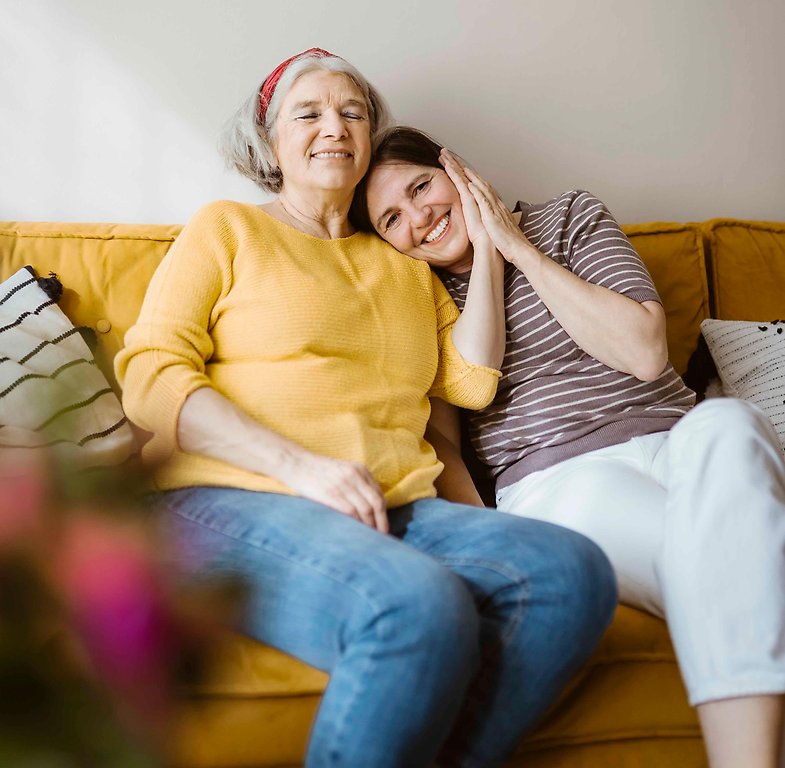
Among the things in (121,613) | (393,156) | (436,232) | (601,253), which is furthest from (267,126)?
(121,613)

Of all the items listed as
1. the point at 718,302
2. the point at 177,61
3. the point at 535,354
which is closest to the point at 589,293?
the point at 535,354

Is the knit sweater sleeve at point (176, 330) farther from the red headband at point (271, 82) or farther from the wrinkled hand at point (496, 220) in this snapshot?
the wrinkled hand at point (496, 220)

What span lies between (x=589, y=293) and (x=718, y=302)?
22.3 inches

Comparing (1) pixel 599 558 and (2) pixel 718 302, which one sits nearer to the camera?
(1) pixel 599 558

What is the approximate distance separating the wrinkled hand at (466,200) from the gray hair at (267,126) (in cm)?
15

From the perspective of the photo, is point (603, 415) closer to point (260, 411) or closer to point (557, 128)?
point (260, 411)

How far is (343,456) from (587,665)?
0.45 metres

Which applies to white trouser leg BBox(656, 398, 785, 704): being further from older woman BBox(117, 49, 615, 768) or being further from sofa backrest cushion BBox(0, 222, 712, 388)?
sofa backrest cushion BBox(0, 222, 712, 388)

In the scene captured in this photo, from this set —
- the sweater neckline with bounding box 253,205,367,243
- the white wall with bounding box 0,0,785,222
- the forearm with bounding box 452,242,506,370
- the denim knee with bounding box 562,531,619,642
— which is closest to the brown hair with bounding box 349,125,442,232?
the sweater neckline with bounding box 253,205,367,243

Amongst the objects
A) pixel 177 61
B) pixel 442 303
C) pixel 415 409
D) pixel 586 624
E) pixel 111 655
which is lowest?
pixel 586 624

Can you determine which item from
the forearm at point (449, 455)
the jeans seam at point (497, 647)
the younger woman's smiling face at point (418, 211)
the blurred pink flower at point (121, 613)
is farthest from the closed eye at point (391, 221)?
the blurred pink flower at point (121, 613)

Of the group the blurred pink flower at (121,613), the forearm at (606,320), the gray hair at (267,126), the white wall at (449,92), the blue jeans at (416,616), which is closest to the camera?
the blurred pink flower at (121,613)

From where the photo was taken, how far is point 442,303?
1.52m

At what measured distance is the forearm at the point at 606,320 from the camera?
4.43 feet
